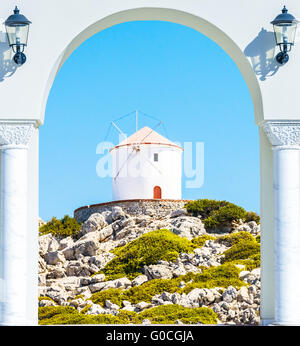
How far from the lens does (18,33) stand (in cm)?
769

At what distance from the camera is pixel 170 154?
38.7m

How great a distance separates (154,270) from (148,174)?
15096mm

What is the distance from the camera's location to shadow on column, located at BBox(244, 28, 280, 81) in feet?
26.3

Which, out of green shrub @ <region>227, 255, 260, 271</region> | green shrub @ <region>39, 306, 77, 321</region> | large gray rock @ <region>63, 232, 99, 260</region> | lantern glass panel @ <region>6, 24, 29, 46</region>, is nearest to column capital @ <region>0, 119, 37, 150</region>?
lantern glass panel @ <region>6, 24, 29, 46</region>

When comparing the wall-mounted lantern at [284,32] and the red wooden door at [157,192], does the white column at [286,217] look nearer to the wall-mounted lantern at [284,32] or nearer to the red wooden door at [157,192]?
the wall-mounted lantern at [284,32]

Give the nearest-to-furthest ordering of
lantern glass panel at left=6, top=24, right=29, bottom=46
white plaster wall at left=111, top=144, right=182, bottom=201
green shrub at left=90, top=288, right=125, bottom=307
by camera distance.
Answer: lantern glass panel at left=6, top=24, right=29, bottom=46 → green shrub at left=90, top=288, right=125, bottom=307 → white plaster wall at left=111, top=144, right=182, bottom=201

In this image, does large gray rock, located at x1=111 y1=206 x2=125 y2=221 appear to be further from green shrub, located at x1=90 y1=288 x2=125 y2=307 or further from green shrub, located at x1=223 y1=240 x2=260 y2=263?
green shrub, located at x1=90 y1=288 x2=125 y2=307

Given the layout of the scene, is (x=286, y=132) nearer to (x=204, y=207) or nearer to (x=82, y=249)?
(x=82, y=249)

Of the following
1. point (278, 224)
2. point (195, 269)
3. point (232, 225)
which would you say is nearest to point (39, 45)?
point (278, 224)

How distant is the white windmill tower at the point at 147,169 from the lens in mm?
38375

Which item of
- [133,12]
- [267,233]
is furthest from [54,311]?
[133,12]

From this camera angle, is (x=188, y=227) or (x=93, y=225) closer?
(x=188, y=227)

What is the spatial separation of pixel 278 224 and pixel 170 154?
30.9m

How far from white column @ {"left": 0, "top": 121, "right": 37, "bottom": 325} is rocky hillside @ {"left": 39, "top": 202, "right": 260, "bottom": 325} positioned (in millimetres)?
7685
